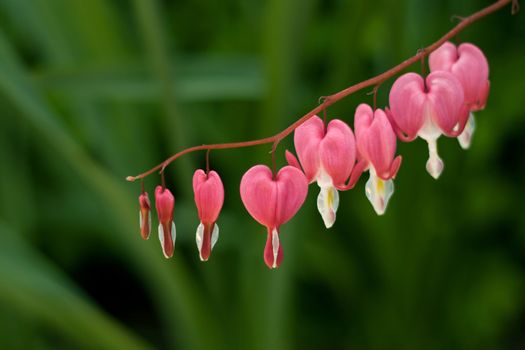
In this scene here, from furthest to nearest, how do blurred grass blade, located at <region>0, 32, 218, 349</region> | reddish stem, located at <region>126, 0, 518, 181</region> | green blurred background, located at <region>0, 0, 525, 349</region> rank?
green blurred background, located at <region>0, 0, 525, 349</region> → blurred grass blade, located at <region>0, 32, 218, 349</region> → reddish stem, located at <region>126, 0, 518, 181</region>

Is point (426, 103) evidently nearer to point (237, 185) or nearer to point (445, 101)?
point (445, 101)

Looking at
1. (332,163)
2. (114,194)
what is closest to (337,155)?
(332,163)

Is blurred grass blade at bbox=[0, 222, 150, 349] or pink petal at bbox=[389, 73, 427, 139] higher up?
blurred grass blade at bbox=[0, 222, 150, 349]

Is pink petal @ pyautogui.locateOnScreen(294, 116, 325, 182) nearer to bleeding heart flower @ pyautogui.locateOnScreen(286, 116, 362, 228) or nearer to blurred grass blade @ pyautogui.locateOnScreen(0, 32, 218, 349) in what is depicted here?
bleeding heart flower @ pyautogui.locateOnScreen(286, 116, 362, 228)

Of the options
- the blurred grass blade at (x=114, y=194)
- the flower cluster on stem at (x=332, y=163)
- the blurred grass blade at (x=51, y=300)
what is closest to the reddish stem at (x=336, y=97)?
the flower cluster on stem at (x=332, y=163)

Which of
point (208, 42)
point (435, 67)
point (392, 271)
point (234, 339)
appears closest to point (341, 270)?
point (392, 271)

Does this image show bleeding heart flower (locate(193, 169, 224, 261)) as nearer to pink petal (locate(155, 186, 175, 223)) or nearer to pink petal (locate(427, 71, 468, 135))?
pink petal (locate(155, 186, 175, 223))

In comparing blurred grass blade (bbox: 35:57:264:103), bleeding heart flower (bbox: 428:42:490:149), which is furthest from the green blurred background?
bleeding heart flower (bbox: 428:42:490:149)

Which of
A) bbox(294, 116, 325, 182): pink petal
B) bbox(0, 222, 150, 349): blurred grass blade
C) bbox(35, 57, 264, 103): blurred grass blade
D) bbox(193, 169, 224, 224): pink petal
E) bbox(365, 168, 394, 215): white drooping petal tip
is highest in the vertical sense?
bbox(35, 57, 264, 103): blurred grass blade

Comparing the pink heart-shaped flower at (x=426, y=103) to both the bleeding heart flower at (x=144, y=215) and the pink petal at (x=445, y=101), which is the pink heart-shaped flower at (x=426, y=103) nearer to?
the pink petal at (x=445, y=101)

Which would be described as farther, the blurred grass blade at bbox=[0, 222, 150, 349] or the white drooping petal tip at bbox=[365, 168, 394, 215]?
the blurred grass blade at bbox=[0, 222, 150, 349]

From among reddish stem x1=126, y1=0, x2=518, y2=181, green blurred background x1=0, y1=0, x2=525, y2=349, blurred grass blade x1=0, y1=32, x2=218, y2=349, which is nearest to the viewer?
reddish stem x1=126, y1=0, x2=518, y2=181
